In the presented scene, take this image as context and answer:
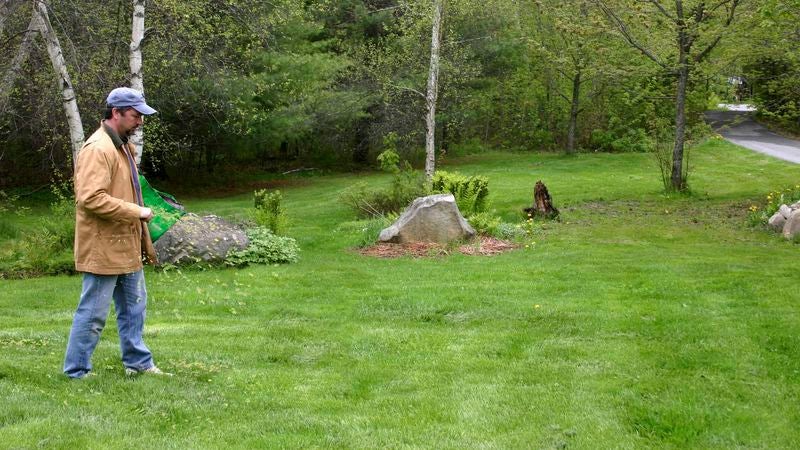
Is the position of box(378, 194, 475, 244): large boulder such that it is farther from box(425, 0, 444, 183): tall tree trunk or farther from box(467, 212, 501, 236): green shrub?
box(425, 0, 444, 183): tall tree trunk

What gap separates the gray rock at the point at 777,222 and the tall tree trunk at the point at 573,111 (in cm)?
1651

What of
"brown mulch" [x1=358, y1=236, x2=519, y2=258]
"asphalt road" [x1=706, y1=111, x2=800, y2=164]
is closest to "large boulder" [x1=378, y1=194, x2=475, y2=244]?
"brown mulch" [x1=358, y1=236, x2=519, y2=258]

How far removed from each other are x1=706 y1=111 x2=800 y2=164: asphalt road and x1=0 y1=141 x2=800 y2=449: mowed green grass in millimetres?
16310

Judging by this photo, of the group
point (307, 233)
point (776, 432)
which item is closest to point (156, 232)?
point (776, 432)

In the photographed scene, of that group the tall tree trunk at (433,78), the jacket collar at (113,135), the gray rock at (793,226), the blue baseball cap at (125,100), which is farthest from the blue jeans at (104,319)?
the tall tree trunk at (433,78)

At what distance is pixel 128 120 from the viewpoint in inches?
192

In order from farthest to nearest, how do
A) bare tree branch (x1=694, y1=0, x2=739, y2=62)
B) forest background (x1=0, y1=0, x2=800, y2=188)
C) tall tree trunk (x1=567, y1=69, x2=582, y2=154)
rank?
tall tree trunk (x1=567, y1=69, x2=582, y2=154) < bare tree branch (x1=694, y1=0, x2=739, y2=62) < forest background (x1=0, y1=0, x2=800, y2=188)

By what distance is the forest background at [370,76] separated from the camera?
13258 mm

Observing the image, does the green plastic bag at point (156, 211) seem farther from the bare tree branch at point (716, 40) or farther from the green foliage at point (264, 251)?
the bare tree branch at point (716, 40)

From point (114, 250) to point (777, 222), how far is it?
11.3 meters

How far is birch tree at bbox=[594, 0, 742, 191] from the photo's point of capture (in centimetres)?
1598

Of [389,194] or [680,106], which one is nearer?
[389,194]

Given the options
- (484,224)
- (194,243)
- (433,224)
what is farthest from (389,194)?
(194,243)

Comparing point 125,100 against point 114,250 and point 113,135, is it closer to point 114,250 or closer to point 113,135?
point 113,135
